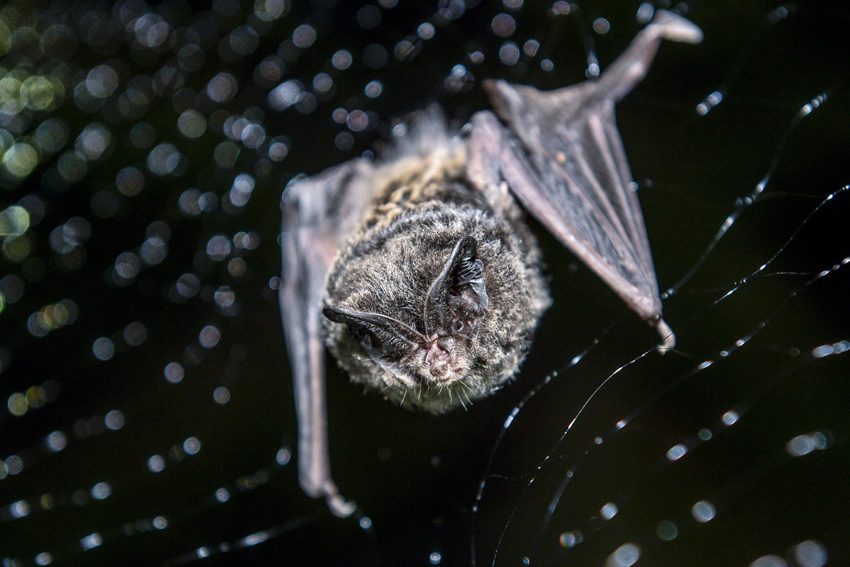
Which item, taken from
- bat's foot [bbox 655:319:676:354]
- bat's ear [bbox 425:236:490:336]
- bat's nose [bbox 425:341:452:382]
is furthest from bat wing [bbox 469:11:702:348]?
bat's nose [bbox 425:341:452:382]

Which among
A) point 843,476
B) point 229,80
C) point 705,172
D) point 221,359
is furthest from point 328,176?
point 843,476

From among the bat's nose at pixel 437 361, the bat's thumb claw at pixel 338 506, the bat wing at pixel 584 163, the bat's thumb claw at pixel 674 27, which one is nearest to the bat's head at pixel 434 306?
the bat's nose at pixel 437 361

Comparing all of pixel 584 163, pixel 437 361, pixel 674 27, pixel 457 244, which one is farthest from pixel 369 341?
pixel 674 27

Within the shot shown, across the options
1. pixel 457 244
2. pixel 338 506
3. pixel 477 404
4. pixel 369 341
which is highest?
pixel 457 244

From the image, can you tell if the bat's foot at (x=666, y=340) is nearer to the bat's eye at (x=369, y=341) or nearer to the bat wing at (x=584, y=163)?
the bat wing at (x=584, y=163)

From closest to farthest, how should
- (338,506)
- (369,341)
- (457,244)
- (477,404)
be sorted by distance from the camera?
(457,244), (369,341), (477,404), (338,506)

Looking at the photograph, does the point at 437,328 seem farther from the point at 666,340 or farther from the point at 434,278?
the point at 666,340

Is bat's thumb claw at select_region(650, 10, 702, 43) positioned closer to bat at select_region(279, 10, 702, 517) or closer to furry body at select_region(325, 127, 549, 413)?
bat at select_region(279, 10, 702, 517)
